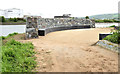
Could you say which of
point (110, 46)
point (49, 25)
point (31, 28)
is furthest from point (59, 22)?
point (110, 46)

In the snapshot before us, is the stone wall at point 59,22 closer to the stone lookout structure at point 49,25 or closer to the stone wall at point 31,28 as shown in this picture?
the stone lookout structure at point 49,25

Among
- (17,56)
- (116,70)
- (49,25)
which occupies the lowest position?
(116,70)

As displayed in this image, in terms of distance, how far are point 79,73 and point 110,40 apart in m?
3.56

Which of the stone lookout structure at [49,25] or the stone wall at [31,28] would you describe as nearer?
the stone wall at [31,28]

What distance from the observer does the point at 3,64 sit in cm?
392

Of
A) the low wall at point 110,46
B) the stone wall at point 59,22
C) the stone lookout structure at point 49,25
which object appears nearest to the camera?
the low wall at point 110,46

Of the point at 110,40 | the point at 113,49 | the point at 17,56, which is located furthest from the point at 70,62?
the point at 110,40

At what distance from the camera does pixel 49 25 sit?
14.1 metres

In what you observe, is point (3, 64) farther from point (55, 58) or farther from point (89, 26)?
point (89, 26)

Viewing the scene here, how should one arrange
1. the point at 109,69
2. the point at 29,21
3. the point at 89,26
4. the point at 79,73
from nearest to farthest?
1. the point at 79,73
2. the point at 109,69
3. the point at 29,21
4. the point at 89,26

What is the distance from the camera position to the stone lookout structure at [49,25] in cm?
999

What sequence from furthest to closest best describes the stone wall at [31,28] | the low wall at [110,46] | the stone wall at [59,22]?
1. the stone wall at [59,22]
2. the stone wall at [31,28]
3. the low wall at [110,46]

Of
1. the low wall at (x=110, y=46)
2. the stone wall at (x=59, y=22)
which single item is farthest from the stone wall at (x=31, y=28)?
the low wall at (x=110, y=46)

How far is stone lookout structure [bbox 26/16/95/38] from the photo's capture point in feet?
32.8
